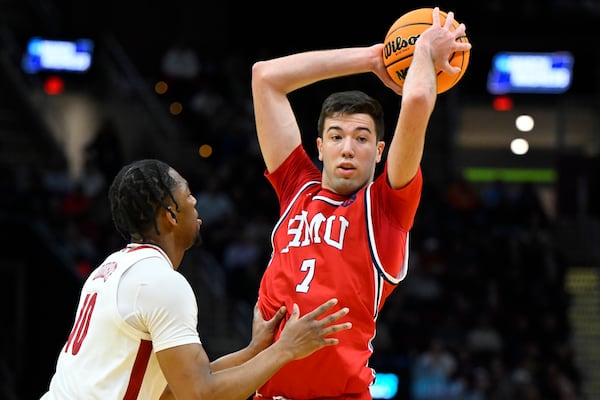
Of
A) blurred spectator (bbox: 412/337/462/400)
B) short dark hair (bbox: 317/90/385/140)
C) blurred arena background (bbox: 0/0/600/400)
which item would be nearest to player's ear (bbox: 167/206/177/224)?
short dark hair (bbox: 317/90/385/140)

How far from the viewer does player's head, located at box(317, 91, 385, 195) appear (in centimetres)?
521

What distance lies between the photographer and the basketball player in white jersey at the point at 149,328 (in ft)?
14.7

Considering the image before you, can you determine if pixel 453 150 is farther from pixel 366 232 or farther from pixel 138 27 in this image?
pixel 366 232

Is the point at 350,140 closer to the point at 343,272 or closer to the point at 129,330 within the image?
the point at 343,272

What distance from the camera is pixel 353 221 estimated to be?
5.14 metres

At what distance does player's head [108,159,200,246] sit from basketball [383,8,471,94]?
1152mm

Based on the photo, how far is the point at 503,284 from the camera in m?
16.3

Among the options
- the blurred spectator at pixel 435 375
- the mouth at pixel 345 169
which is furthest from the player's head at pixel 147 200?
the blurred spectator at pixel 435 375

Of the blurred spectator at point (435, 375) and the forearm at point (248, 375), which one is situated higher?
the forearm at point (248, 375)

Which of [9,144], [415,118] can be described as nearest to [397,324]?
[9,144]

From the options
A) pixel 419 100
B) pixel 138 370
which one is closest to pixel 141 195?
pixel 138 370

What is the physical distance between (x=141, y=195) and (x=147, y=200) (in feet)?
0.11

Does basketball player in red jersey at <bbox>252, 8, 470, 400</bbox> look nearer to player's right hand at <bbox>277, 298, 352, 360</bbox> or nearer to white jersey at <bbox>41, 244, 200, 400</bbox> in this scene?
player's right hand at <bbox>277, 298, 352, 360</bbox>

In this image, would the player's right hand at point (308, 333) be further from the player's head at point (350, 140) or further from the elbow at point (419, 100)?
the elbow at point (419, 100)
